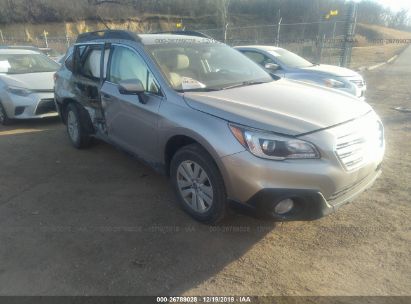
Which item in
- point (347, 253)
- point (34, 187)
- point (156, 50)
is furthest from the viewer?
point (34, 187)

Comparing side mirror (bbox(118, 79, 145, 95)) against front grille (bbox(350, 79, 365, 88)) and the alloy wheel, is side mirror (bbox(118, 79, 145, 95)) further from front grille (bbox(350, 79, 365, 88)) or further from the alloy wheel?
front grille (bbox(350, 79, 365, 88))

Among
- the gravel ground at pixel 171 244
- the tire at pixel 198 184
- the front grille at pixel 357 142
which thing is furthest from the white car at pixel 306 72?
the tire at pixel 198 184

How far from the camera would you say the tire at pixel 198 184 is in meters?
3.03

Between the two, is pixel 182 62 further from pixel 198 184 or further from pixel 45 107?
pixel 45 107

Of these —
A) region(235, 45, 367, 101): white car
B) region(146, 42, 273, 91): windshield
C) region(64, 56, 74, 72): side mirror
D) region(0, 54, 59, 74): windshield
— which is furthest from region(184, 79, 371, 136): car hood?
region(0, 54, 59, 74): windshield

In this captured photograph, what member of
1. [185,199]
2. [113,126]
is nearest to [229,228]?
[185,199]

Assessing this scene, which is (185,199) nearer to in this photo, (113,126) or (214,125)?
(214,125)

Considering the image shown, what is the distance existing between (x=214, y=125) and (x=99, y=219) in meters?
1.61

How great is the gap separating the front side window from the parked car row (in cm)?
1

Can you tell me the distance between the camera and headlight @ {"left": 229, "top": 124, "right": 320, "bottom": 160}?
8.89ft

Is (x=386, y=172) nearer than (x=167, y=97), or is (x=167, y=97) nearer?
(x=167, y=97)

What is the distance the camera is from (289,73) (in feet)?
26.0

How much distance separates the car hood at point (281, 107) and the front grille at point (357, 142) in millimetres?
97

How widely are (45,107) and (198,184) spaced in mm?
5137
